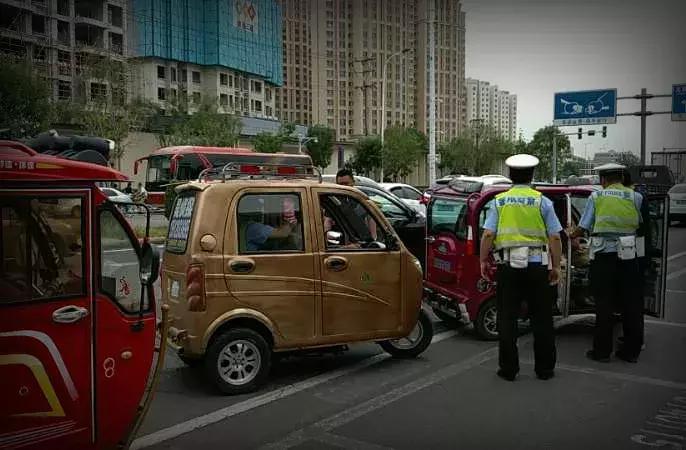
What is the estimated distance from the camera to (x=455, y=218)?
7.47 m

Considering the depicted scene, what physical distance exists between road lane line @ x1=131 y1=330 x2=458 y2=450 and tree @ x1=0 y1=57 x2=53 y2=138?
6.96 ft

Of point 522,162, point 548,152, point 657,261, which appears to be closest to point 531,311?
point 522,162

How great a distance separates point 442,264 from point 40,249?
5.00m

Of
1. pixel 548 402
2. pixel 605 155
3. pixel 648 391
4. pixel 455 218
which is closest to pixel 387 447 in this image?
pixel 548 402

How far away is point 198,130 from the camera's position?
1722 inches

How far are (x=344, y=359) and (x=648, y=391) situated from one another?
270 cm

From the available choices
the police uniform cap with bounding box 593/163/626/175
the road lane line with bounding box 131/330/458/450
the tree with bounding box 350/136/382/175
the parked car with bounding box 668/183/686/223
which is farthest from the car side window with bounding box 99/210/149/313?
the tree with bounding box 350/136/382/175

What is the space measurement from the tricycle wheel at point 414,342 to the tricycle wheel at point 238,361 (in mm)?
1460

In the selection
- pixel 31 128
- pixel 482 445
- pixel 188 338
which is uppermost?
pixel 31 128

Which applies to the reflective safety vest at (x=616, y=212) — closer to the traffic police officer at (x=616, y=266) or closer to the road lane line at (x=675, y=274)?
the traffic police officer at (x=616, y=266)

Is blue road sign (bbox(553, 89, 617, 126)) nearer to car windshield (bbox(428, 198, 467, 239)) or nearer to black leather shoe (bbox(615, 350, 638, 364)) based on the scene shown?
car windshield (bbox(428, 198, 467, 239))

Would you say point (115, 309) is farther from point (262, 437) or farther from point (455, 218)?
point (455, 218)

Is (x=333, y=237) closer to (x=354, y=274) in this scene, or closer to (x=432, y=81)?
(x=354, y=274)

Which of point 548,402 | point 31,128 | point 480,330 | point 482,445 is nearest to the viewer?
point 31,128
